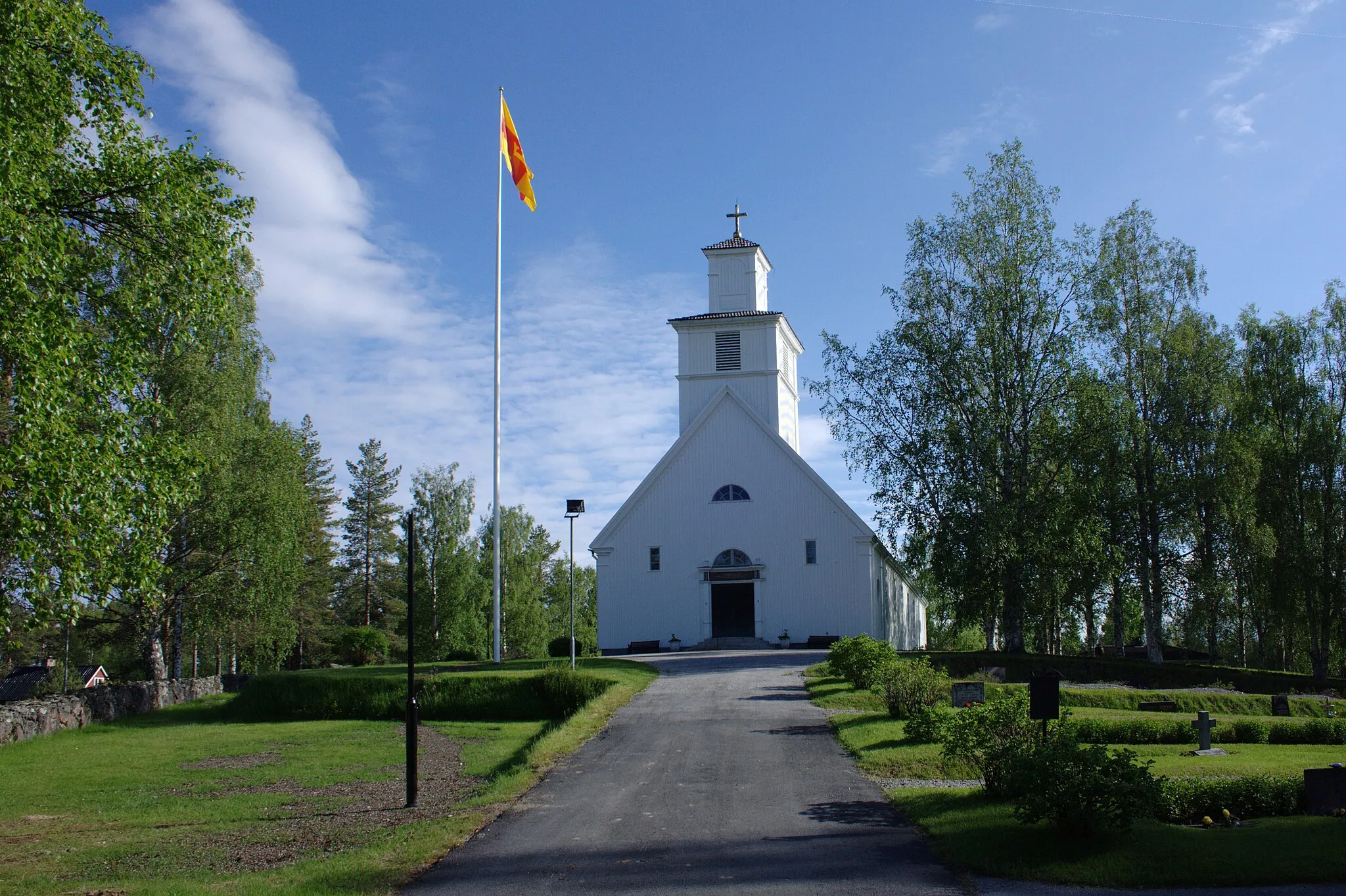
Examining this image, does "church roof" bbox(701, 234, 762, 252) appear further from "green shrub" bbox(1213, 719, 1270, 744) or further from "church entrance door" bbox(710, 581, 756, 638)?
"green shrub" bbox(1213, 719, 1270, 744)

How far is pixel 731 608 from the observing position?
3662cm

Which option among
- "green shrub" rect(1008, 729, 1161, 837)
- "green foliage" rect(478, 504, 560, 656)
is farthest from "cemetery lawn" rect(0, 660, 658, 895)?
"green foliage" rect(478, 504, 560, 656)

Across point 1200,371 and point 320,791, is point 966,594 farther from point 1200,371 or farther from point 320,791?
point 320,791

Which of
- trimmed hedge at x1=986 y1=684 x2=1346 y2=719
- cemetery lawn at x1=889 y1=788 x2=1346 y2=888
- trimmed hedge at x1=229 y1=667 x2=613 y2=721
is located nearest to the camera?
cemetery lawn at x1=889 y1=788 x2=1346 y2=888

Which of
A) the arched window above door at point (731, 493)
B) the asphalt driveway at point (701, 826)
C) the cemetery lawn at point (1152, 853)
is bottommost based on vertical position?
the asphalt driveway at point (701, 826)

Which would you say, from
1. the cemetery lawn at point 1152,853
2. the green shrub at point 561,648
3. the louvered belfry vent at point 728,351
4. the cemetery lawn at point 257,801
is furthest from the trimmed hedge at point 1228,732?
the louvered belfry vent at point 728,351

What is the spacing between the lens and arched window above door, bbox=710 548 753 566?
118 feet

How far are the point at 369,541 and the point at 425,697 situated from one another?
138 feet

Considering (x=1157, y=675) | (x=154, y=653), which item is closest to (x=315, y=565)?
(x=154, y=653)

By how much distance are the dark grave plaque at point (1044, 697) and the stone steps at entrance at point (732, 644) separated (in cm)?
2423

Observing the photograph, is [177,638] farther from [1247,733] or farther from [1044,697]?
[1247,733]

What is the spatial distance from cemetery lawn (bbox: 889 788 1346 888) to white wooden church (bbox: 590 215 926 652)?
25.4 m

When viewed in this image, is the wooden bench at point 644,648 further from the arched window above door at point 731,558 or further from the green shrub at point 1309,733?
the green shrub at point 1309,733

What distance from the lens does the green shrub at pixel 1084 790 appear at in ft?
28.8
